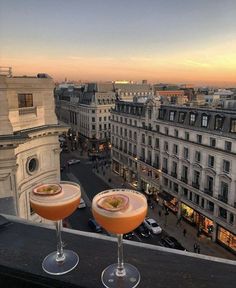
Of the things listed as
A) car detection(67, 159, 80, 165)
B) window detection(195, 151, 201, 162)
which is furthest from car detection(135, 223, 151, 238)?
car detection(67, 159, 80, 165)

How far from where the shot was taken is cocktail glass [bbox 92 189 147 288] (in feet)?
12.1

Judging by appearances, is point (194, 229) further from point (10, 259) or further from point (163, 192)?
point (10, 259)

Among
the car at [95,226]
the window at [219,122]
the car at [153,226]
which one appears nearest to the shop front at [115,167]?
the car at [95,226]

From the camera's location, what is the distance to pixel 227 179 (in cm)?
3006

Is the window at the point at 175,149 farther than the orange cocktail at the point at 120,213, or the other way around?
the window at the point at 175,149

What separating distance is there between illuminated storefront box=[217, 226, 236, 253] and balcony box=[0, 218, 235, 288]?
97.3 ft

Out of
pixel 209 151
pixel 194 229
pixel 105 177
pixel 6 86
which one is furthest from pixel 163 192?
pixel 6 86

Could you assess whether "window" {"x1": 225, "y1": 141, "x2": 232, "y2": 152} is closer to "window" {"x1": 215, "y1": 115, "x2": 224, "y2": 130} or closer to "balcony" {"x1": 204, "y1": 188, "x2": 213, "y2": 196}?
"window" {"x1": 215, "y1": 115, "x2": 224, "y2": 130}

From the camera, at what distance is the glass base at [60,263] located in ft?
12.6

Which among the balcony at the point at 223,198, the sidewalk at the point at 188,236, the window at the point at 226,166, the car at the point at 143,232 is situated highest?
the window at the point at 226,166

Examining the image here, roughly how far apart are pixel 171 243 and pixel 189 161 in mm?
10453

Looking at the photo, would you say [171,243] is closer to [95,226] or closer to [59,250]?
[95,226]

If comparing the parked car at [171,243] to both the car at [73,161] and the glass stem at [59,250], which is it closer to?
the glass stem at [59,250]

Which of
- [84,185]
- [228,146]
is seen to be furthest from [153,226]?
[84,185]
